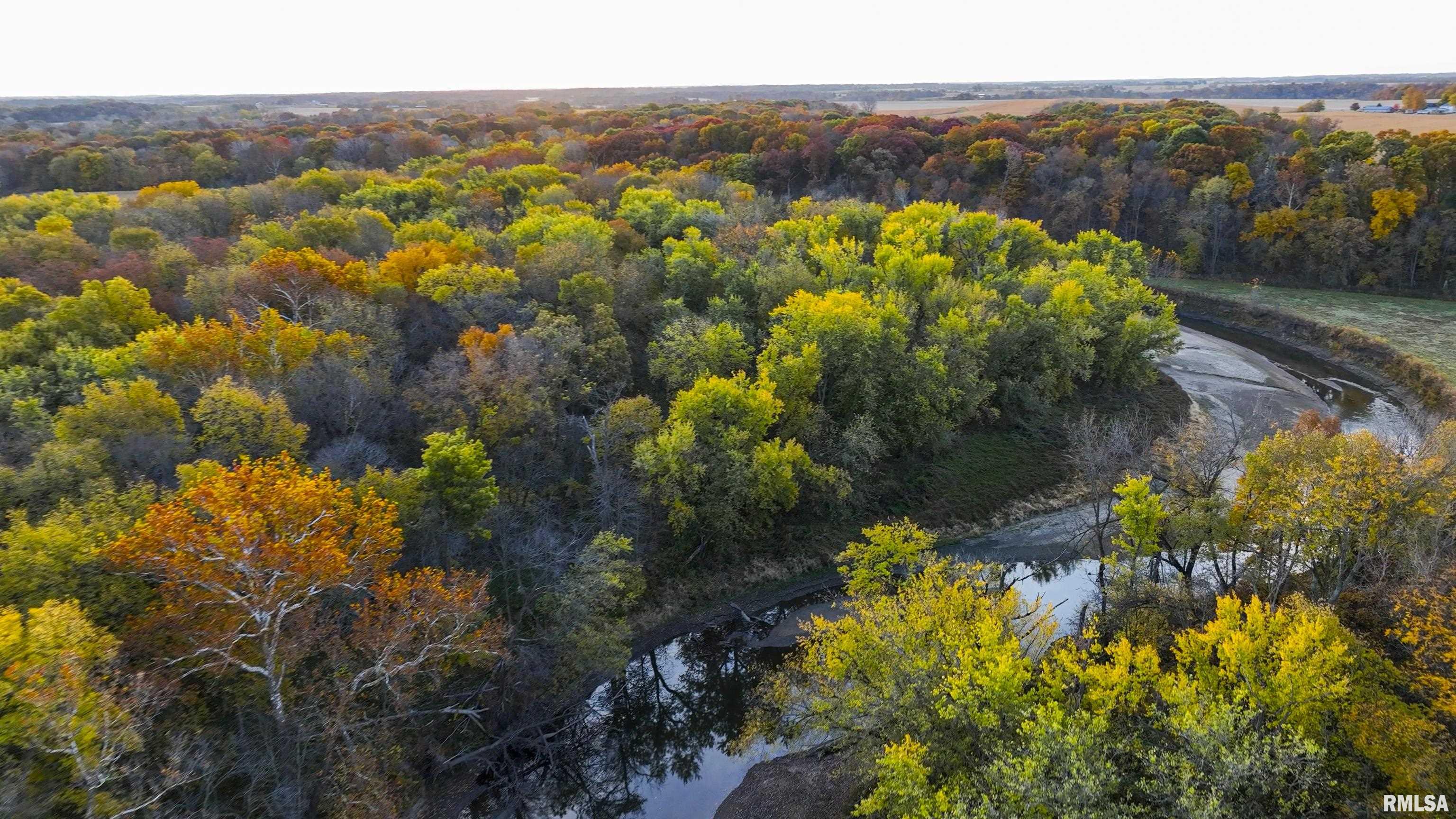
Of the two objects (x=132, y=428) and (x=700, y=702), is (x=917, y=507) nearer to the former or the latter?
(x=700, y=702)

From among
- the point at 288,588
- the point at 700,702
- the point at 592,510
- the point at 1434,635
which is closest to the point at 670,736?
the point at 700,702

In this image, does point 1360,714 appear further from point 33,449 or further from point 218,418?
point 33,449

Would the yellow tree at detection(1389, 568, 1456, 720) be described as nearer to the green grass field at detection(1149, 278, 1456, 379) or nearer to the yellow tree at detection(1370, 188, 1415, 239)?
the green grass field at detection(1149, 278, 1456, 379)

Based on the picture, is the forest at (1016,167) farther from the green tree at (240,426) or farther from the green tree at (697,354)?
the green tree at (240,426)

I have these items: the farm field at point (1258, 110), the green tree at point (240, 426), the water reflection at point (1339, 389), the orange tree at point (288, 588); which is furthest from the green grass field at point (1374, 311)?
the green tree at point (240, 426)

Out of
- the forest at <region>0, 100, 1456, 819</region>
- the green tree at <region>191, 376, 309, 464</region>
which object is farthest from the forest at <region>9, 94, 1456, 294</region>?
the green tree at <region>191, 376, 309, 464</region>

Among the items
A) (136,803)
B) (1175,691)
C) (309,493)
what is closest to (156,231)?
(309,493)

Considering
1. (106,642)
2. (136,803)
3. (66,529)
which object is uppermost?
(66,529)
